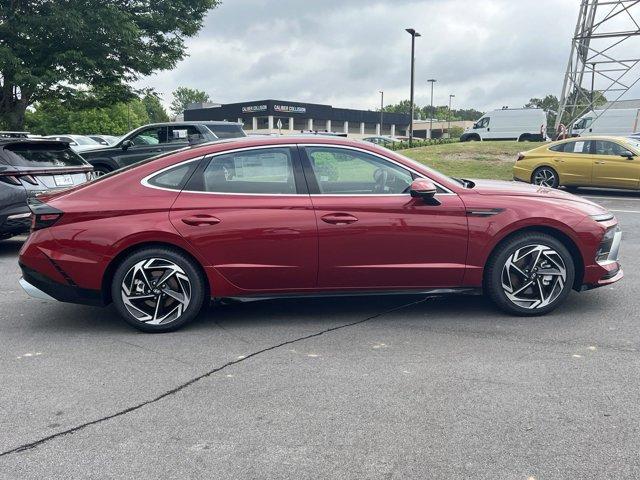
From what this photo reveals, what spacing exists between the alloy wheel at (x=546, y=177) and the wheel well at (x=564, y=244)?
10.7 meters

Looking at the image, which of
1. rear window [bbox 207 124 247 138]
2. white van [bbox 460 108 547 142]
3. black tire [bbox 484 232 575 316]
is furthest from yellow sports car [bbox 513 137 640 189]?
white van [bbox 460 108 547 142]

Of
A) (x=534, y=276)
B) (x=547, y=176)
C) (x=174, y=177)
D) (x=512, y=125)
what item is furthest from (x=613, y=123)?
(x=174, y=177)

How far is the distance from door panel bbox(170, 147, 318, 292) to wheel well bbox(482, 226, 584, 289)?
1565 millimetres

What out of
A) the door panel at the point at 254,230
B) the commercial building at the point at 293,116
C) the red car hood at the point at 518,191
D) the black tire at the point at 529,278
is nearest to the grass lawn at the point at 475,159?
the red car hood at the point at 518,191

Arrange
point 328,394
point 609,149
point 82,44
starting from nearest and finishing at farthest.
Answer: point 328,394 → point 609,149 → point 82,44

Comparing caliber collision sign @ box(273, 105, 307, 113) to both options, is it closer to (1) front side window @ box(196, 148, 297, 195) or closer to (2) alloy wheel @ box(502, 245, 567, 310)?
(1) front side window @ box(196, 148, 297, 195)

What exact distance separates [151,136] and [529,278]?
10.9 metres

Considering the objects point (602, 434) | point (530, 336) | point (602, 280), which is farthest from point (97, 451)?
point (602, 280)

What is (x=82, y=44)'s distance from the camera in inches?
709

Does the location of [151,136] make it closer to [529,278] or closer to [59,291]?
[59,291]

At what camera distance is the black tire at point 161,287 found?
4734 millimetres

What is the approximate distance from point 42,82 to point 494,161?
14.7 m

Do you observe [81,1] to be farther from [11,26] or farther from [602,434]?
[602,434]

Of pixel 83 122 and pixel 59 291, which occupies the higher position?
pixel 83 122
